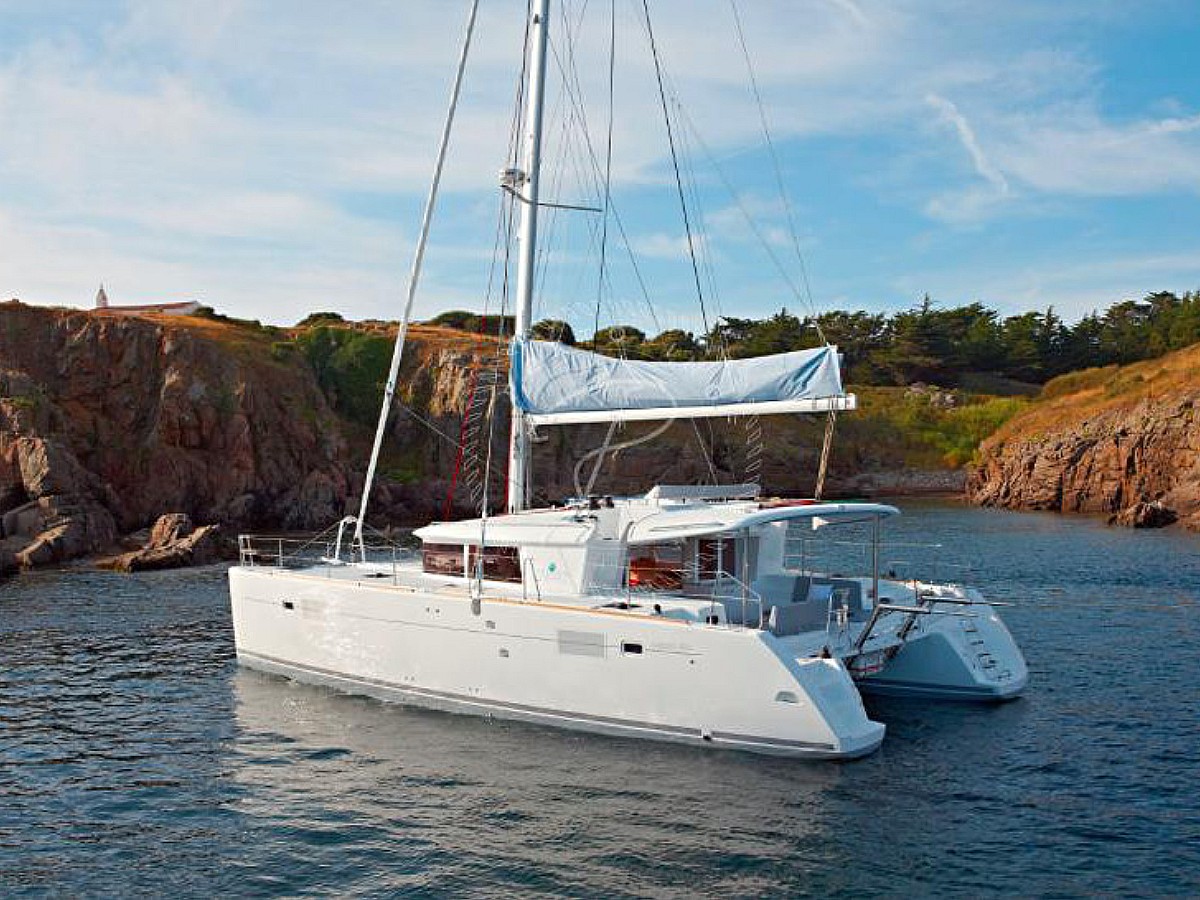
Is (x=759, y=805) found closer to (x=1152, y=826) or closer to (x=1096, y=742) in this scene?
(x=1152, y=826)

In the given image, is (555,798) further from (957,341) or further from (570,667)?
(957,341)

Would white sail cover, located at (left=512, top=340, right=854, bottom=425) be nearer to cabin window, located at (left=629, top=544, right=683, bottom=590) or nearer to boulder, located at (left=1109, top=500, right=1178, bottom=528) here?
cabin window, located at (left=629, top=544, right=683, bottom=590)

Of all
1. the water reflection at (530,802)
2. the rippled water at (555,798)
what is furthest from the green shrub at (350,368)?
the water reflection at (530,802)

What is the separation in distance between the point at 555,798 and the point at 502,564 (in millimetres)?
5292

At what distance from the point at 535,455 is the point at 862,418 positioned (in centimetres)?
3093

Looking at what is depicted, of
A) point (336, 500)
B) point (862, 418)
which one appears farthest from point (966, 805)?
point (862, 418)

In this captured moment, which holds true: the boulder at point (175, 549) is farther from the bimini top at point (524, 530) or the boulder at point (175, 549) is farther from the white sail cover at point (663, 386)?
the white sail cover at point (663, 386)

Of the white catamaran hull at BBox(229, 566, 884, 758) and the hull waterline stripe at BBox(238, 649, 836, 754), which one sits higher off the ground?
the white catamaran hull at BBox(229, 566, 884, 758)

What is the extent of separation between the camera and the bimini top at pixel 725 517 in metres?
15.4

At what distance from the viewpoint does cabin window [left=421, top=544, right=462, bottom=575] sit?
60.3 ft

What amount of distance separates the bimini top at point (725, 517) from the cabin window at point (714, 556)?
549 millimetres

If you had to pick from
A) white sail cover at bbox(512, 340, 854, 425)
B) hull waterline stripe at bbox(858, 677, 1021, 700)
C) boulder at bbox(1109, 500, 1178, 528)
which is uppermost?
white sail cover at bbox(512, 340, 854, 425)

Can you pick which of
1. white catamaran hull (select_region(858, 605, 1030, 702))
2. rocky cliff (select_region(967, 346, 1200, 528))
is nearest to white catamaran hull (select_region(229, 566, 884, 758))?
white catamaran hull (select_region(858, 605, 1030, 702))

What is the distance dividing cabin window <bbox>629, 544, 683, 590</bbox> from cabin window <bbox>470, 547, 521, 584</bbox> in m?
1.98
